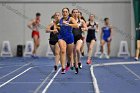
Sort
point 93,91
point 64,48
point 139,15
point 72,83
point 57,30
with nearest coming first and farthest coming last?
point 93,91
point 72,83
point 64,48
point 57,30
point 139,15

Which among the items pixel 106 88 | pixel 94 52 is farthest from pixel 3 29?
pixel 106 88

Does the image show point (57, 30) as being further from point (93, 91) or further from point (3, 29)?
point (3, 29)

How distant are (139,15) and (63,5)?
3.90 m

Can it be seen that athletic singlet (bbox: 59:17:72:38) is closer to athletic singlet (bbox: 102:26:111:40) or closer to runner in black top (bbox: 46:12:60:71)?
runner in black top (bbox: 46:12:60:71)

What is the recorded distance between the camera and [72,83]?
355 inches

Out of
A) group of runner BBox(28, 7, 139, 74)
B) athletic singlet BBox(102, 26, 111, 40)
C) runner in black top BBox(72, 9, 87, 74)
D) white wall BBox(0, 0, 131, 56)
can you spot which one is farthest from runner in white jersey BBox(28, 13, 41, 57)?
runner in black top BBox(72, 9, 87, 74)

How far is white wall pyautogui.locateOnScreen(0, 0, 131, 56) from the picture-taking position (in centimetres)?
2105

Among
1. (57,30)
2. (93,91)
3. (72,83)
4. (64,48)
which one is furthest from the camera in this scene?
(57,30)

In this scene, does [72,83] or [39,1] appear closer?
[72,83]

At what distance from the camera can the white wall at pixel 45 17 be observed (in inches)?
829

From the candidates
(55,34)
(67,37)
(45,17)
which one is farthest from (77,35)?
(45,17)

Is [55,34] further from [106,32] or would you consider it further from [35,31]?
[106,32]

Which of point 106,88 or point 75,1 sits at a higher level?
point 75,1

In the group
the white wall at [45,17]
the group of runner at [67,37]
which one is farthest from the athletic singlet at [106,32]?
the group of runner at [67,37]
